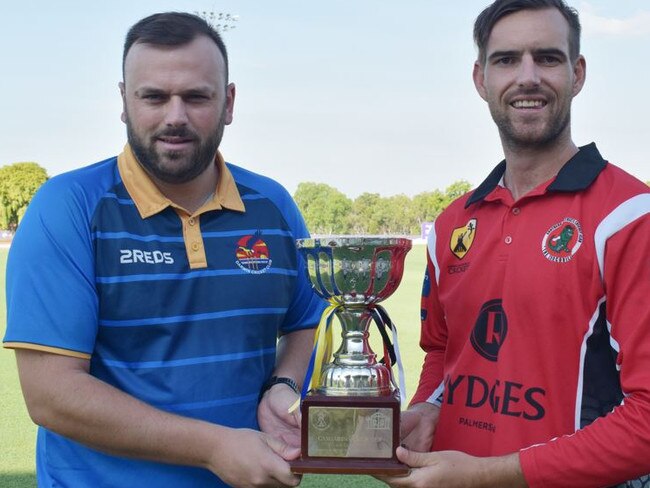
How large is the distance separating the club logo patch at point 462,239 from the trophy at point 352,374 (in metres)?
0.34

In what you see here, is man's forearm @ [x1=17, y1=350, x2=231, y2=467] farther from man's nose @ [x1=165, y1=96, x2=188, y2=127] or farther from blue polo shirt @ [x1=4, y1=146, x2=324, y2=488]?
man's nose @ [x1=165, y1=96, x2=188, y2=127]

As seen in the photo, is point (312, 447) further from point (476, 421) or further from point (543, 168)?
point (543, 168)

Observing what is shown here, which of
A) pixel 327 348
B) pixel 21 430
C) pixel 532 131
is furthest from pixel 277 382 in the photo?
pixel 21 430

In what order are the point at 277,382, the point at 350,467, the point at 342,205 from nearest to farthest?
the point at 350,467 → the point at 277,382 → the point at 342,205

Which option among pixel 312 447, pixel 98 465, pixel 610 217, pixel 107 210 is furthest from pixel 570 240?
pixel 98 465

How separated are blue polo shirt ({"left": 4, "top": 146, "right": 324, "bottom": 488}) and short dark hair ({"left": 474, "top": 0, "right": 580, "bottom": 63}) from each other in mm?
901

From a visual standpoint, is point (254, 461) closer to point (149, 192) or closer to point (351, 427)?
point (351, 427)

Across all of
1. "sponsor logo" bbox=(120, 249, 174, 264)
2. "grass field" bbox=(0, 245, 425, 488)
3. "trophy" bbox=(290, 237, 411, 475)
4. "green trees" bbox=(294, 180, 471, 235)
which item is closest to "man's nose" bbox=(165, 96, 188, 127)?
"sponsor logo" bbox=(120, 249, 174, 264)

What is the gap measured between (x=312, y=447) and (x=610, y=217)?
3.15 ft

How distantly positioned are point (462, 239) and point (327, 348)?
57 centimetres

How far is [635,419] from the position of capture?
202cm

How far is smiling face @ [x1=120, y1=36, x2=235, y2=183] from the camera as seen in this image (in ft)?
7.41

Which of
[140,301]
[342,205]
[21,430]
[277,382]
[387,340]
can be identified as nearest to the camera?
[140,301]

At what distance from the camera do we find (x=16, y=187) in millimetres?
82500
